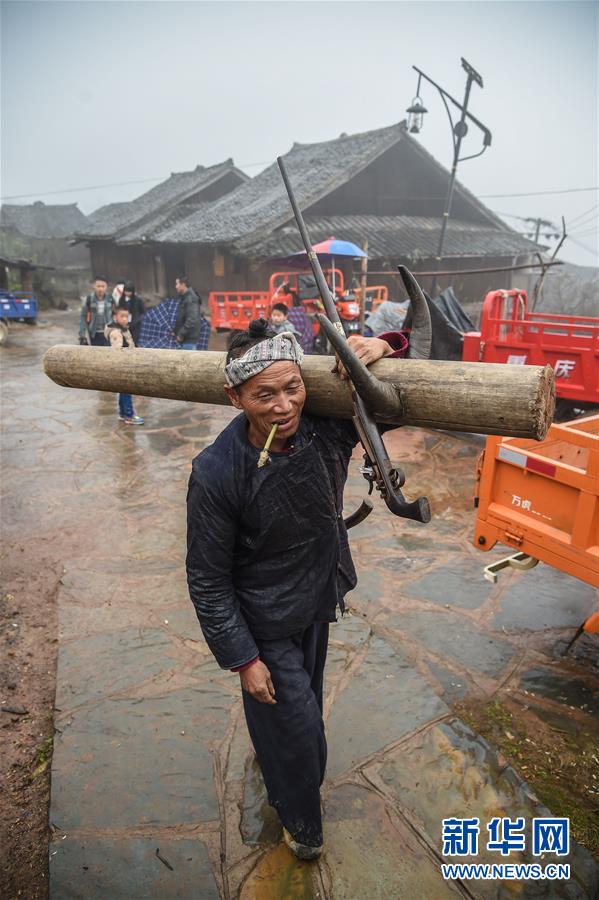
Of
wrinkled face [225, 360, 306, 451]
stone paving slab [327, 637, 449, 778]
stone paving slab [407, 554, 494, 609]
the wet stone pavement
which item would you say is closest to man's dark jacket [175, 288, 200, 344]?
the wet stone pavement

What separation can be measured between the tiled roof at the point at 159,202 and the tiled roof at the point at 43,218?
679 inches

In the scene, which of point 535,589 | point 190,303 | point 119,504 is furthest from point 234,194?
point 535,589

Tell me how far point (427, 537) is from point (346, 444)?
3198 mm

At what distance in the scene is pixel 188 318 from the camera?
830 cm

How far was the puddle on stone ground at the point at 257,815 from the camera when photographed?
2373mm

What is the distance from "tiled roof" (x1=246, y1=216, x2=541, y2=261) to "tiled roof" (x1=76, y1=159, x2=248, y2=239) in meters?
9.86

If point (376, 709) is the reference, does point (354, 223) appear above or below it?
above

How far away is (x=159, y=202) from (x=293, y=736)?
30.7 m

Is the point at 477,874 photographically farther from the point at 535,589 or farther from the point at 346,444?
the point at 535,589

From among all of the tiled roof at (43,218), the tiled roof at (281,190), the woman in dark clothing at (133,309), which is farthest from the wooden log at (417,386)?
the tiled roof at (43,218)

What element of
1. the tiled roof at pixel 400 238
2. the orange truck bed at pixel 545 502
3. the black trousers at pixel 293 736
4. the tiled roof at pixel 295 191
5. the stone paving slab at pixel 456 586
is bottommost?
the stone paving slab at pixel 456 586

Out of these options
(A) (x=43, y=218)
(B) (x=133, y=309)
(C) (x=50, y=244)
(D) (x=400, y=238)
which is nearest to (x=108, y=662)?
(B) (x=133, y=309)

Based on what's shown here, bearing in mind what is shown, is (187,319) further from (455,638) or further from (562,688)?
(562,688)

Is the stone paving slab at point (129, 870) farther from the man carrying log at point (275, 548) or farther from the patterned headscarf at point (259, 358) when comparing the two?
the patterned headscarf at point (259, 358)
